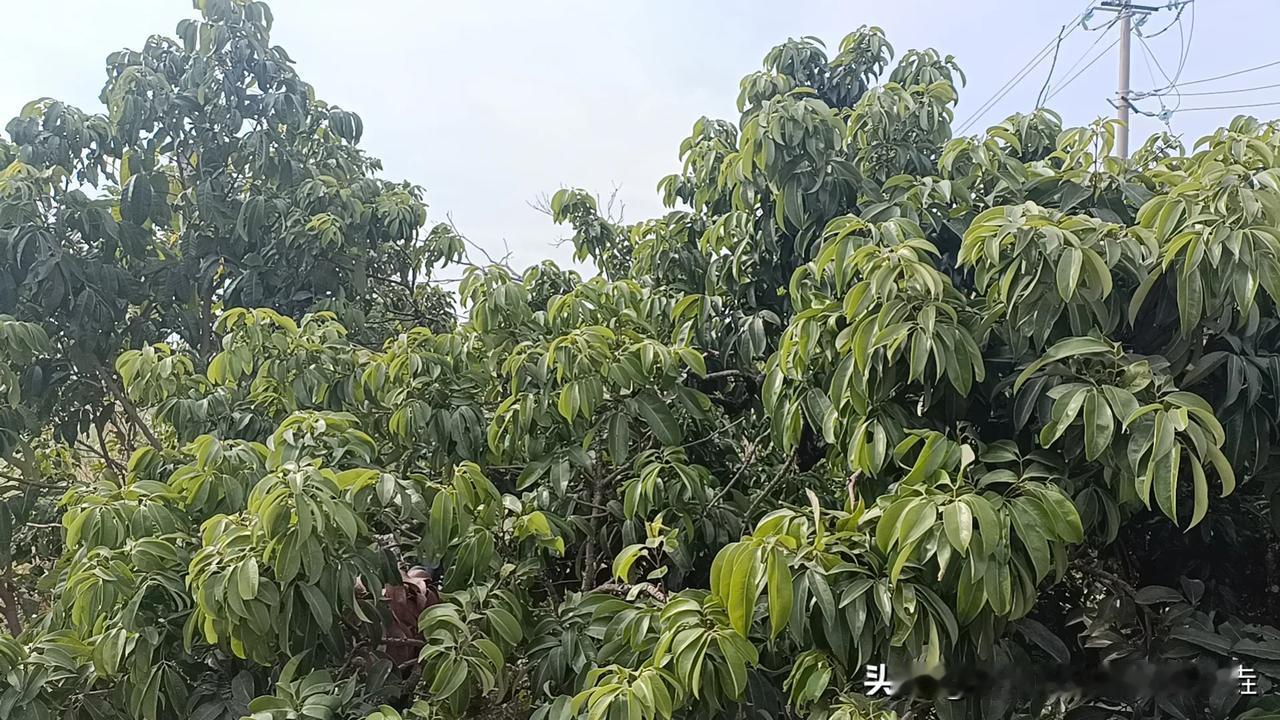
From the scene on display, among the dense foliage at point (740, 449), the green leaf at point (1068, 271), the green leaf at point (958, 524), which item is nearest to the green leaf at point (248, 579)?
the dense foliage at point (740, 449)

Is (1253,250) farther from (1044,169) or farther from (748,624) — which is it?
(748,624)

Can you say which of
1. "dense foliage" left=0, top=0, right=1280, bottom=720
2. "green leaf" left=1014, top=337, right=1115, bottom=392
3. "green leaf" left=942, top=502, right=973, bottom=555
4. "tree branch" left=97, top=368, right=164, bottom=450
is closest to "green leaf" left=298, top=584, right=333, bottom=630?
"dense foliage" left=0, top=0, right=1280, bottom=720

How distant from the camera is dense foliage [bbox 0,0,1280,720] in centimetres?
154

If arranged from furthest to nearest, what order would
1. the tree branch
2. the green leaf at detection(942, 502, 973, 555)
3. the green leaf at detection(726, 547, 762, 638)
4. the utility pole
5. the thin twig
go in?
the utility pole → the tree branch → the thin twig → the green leaf at detection(726, 547, 762, 638) → the green leaf at detection(942, 502, 973, 555)

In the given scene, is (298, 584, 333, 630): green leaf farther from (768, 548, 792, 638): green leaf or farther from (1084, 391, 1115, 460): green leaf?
(1084, 391, 1115, 460): green leaf

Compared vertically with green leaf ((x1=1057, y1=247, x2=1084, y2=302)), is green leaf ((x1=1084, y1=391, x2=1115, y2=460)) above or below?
below

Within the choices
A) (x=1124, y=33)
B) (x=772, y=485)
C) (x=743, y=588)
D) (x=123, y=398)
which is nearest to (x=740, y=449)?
(x=772, y=485)

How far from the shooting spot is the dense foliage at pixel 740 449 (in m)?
1.54

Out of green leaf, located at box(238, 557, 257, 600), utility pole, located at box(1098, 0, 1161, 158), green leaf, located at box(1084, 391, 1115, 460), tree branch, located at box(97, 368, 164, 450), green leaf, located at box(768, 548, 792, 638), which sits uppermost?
utility pole, located at box(1098, 0, 1161, 158)

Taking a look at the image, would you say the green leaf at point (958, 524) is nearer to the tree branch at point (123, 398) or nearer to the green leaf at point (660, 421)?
the green leaf at point (660, 421)

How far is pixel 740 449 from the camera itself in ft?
9.75

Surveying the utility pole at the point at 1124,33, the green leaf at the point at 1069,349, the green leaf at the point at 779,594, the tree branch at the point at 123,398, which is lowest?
the green leaf at the point at 779,594

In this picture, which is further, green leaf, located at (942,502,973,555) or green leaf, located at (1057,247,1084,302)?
green leaf, located at (1057,247,1084,302)

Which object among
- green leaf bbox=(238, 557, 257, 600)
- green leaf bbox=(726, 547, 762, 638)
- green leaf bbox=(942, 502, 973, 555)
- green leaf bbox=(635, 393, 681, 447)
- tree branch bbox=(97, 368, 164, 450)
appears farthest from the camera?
tree branch bbox=(97, 368, 164, 450)
